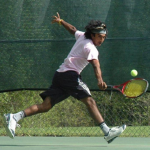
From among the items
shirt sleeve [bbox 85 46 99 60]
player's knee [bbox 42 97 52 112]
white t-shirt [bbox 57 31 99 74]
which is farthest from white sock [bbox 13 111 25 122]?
shirt sleeve [bbox 85 46 99 60]

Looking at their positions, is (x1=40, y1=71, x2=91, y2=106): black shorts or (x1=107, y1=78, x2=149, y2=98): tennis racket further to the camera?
(x1=107, y1=78, x2=149, y2=98): tennis racket

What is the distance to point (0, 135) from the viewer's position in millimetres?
6867

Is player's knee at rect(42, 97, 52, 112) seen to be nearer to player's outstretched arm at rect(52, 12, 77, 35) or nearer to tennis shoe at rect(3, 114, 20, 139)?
tennis shoe at rect(3, 114, 20, 139)

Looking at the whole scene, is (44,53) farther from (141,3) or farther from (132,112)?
(132,112)

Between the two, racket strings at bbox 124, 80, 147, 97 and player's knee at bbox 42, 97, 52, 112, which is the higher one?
racket strings at bbox 124, 80, 147, 97

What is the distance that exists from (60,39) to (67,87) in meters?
1.18

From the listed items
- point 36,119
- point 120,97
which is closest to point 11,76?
point 36,119
